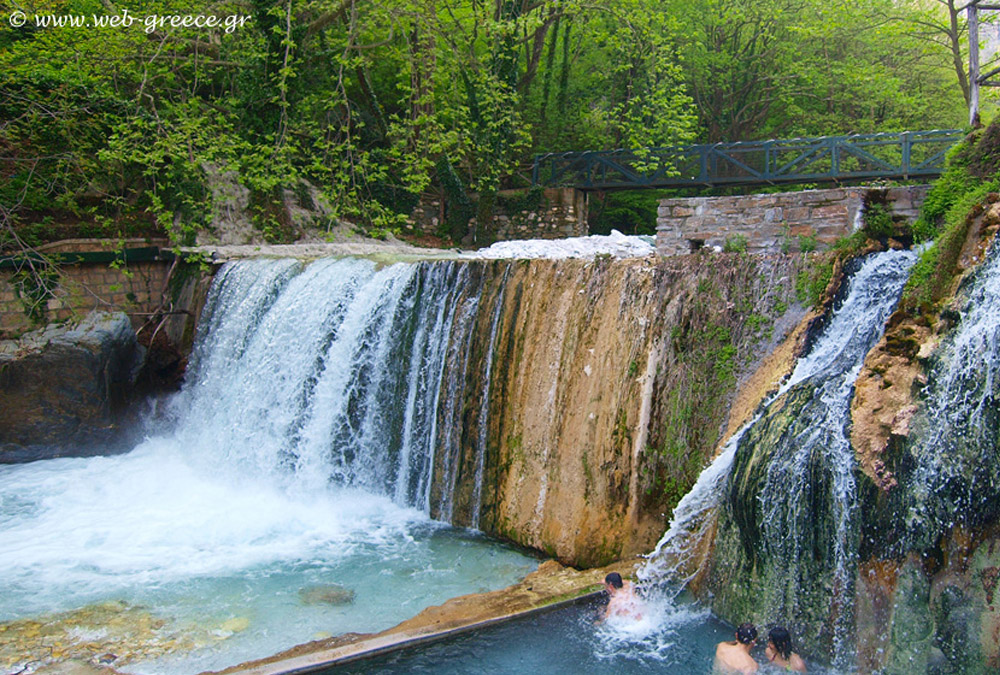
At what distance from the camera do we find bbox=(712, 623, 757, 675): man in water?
14.6 feet

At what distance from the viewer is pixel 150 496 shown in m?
8.35

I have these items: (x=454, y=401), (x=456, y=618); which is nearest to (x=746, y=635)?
(x=456, y=618)

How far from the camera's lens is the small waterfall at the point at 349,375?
305 inches

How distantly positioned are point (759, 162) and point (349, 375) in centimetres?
852

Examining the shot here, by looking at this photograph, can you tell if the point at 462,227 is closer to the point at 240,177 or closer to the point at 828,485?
the point at 240,177

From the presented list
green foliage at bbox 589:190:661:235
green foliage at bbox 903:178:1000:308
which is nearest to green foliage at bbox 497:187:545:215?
green foliage at bbox 589:190:661:235

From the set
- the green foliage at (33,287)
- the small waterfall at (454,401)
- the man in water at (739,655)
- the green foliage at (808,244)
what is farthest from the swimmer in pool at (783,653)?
the green foliage at (33,287)

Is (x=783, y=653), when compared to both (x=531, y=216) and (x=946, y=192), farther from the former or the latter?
(x=531, y=216)

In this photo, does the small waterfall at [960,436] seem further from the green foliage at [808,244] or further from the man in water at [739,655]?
the green foliage at [808,244]

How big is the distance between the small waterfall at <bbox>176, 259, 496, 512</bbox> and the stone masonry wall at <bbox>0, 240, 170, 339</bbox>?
8.75 ft

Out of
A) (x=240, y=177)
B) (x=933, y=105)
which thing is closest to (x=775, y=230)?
(x=240, y=177)

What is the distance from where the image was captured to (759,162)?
13.2m

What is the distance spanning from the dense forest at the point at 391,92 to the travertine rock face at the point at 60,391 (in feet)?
5.12

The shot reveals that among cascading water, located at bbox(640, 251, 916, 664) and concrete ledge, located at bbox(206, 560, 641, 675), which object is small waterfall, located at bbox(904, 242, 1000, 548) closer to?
cascading water, located at bbox(640, 251, 916, 664)
